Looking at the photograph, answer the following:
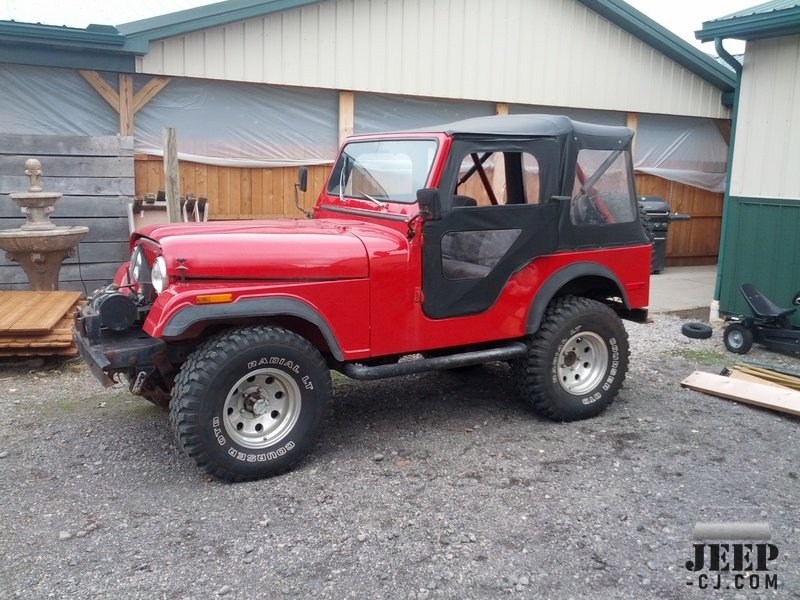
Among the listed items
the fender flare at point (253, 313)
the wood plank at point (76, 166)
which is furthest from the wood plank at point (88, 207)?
the fender flare at point (253, 313)

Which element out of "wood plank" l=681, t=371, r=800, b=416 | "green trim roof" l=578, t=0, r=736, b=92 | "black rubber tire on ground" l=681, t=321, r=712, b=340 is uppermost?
"green trim roof" l=578, t=0, r=736, b=92

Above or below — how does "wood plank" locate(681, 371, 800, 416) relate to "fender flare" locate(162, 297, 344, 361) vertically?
below

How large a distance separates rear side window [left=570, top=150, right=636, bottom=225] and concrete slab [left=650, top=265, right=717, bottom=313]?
13.5 feet

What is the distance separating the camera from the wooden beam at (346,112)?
9.58 meters

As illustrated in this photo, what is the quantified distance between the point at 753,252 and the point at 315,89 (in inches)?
215

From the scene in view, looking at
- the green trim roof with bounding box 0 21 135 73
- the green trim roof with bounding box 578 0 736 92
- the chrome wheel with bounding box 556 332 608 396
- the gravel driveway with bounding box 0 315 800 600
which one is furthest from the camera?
the green trim roof with bounding box 578 0 736 92

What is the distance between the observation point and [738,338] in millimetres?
7230

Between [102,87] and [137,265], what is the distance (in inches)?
182

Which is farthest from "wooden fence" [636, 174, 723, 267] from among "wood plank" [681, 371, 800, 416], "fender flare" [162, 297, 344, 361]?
"fender flare" [162, 297, 344, 361]

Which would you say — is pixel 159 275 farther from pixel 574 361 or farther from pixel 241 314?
pixel 574 361

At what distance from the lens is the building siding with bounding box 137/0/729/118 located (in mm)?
8844

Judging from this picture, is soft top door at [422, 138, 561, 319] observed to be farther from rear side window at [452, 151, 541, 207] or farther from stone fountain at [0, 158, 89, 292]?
stone fountain at [0, 158, 89, 292]

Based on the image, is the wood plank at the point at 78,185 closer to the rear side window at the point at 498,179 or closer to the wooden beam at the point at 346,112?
the wooden beam at the point at 346,112

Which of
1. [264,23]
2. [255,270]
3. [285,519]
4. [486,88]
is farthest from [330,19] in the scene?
[285,519]
